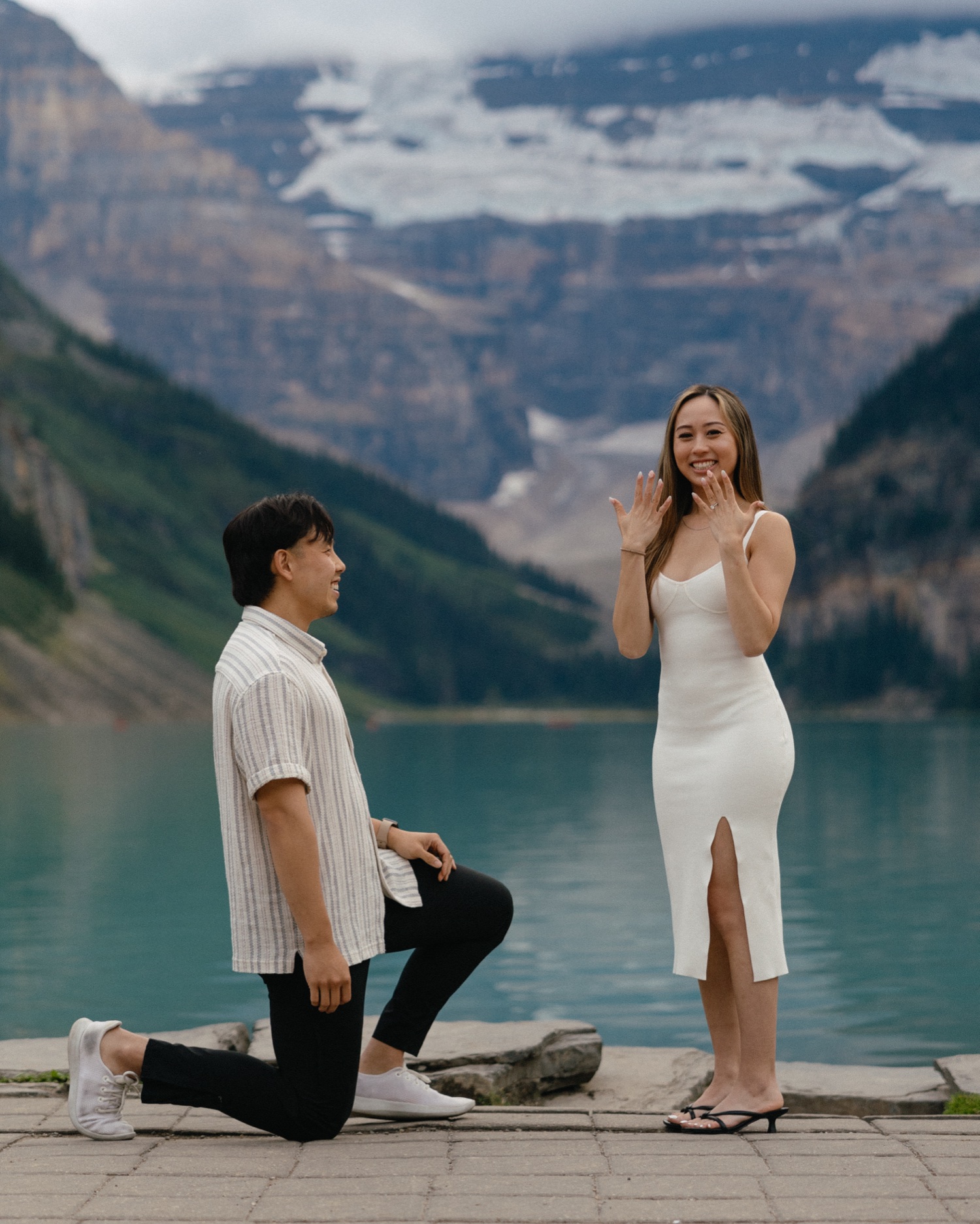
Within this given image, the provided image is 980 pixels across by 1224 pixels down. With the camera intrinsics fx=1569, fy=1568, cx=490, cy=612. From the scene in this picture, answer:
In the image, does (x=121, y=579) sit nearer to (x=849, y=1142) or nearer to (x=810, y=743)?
(x=810, y=743)

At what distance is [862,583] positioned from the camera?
652ft

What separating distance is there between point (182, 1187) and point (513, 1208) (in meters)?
1.22

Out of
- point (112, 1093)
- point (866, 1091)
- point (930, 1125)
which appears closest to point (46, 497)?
point (866, 1091)

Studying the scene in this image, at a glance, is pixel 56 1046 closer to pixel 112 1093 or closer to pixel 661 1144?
pixel 112 1093

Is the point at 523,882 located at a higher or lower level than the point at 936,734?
higher

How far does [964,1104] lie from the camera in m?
8.38

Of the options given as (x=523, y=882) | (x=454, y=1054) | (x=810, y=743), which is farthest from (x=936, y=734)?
(x=454, y=1054)

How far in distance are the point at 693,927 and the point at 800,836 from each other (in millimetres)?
31278

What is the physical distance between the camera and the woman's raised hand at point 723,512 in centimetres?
704

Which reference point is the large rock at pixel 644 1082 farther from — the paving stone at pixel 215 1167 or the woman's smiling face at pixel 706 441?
the woman's smiling face at pixel 706 441

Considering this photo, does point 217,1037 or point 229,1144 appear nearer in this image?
point 229,1144

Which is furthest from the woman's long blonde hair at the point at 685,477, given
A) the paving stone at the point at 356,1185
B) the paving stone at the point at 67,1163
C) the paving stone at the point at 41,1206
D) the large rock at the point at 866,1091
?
the large rock at the point at 866,1091

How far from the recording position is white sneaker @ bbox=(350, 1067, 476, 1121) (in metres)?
7.03

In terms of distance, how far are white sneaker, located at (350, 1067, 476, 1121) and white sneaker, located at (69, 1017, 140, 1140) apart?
1.05 m
